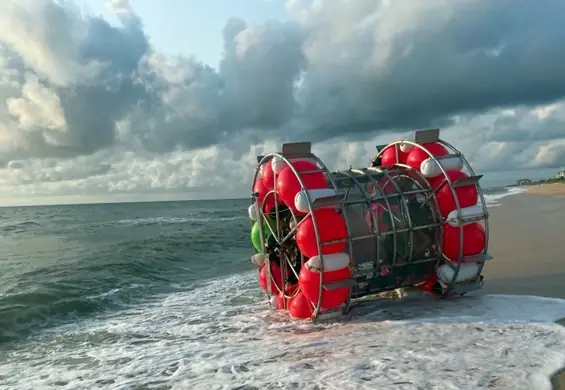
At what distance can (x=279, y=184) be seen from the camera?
9.01m

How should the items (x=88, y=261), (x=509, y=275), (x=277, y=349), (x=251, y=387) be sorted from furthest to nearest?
1. (x=88, y=261)
2. (x=509, y=275)
3. (x=277, y=349)
4. (x=251, y=387)

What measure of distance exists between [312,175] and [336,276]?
1763 millimetres

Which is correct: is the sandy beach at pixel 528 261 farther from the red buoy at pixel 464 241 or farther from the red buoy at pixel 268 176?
the red buoy at pixel 268 176

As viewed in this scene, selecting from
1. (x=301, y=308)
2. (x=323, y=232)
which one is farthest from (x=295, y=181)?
(x=301, y=308)

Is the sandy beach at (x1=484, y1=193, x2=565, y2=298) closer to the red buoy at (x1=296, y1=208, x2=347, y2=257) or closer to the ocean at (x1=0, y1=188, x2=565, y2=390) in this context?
the ocean at (x1=0, y1=188, x2=565, y2=390)

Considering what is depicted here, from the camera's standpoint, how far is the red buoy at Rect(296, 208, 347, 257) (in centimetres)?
814

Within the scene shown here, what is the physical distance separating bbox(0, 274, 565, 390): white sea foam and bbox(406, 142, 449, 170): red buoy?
104 inches

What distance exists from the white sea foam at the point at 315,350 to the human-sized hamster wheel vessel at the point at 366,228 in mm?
523

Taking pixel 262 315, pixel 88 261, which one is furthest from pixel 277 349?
pixel 88 261

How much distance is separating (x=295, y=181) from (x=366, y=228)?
58.1 inches

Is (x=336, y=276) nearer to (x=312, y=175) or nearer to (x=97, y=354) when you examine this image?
(x=312, y=175)

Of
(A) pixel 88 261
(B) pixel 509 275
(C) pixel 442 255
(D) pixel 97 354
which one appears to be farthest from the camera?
(A) pixel 88 261

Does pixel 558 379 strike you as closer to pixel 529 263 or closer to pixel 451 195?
pixel 451 195

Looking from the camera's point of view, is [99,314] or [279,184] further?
[99,314]
